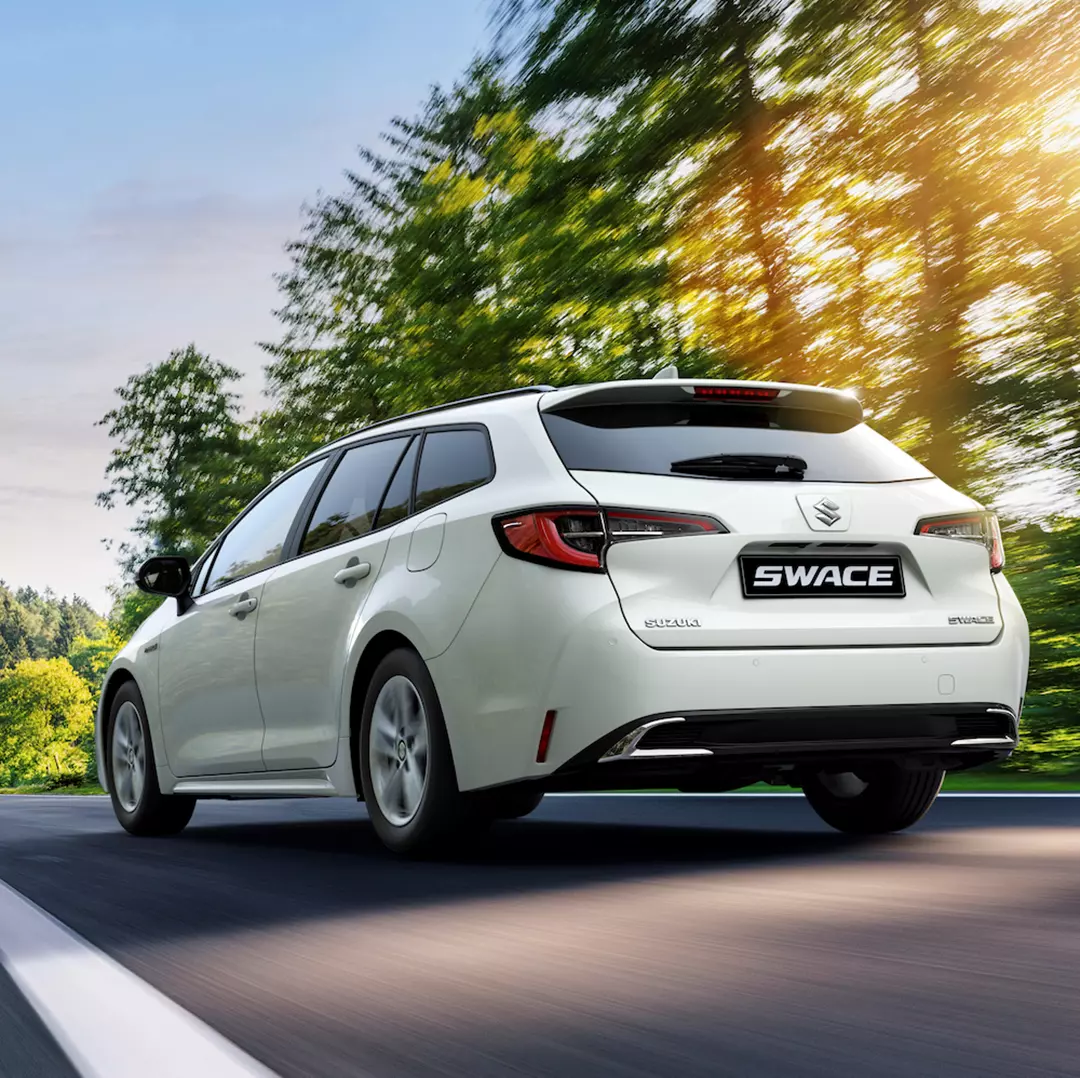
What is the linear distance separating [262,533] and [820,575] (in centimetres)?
333

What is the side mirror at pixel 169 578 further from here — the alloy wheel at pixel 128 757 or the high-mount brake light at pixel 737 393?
the high-mount brake light at pixel 737 393

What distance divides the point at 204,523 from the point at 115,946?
A: 38.9 m

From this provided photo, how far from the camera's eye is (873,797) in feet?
23.7

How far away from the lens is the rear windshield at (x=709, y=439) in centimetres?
597

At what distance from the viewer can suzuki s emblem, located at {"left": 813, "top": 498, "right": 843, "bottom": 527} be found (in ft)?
19.1

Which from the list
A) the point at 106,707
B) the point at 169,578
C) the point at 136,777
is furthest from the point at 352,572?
the point at 106,707

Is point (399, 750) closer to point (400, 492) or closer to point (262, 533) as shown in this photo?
point (400, 492)

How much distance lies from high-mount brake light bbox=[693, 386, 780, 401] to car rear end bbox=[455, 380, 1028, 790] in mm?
16

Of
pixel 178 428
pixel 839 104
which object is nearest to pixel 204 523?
pixel 178 428

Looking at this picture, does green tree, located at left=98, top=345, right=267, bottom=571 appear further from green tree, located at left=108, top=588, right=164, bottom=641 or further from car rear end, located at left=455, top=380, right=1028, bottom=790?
car rear end, located at left=455, top=380, right=1028, bottom=790

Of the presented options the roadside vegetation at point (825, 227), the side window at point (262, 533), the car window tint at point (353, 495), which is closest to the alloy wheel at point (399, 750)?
the car window tint at point (353, 495)

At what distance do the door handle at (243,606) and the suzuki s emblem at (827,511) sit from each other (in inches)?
119

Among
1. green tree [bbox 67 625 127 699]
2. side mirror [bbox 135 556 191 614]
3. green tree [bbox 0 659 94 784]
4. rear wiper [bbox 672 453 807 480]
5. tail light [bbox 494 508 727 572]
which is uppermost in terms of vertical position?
green tree [bbox 67 625 127 699]

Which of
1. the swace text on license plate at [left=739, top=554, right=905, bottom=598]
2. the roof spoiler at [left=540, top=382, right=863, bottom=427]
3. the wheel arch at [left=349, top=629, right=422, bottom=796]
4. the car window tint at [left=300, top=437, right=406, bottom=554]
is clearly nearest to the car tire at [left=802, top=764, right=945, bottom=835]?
the swace text on license plate at [left=739, top=554, right=905, bottom=598]
